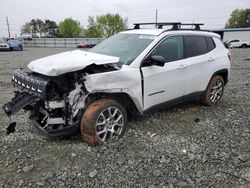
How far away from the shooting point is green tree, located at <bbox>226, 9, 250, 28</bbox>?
9044 cm

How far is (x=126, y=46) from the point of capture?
5406 millimetres

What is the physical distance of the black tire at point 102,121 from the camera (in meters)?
4.21

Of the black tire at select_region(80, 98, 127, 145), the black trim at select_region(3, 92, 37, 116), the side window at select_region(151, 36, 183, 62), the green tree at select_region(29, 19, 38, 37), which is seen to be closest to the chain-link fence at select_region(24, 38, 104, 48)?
the green tree at select_region(29, 19, 38, 37)

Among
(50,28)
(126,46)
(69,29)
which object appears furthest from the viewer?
(50,28)

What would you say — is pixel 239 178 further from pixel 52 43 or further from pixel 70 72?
pixel 52 43

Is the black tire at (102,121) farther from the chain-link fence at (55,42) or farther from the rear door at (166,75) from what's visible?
the chain-link fence at (55,42)

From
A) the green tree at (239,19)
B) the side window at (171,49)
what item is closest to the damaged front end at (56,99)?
the side window at (171,49)

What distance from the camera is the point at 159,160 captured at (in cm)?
402

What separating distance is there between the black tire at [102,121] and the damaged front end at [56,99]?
0.51 feet

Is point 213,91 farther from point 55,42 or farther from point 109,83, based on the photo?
point 55,42

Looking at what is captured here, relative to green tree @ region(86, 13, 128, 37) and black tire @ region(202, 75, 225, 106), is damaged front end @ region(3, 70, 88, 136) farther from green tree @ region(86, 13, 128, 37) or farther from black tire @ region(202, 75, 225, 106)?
green tree @ region(86, 13, 128, 37)

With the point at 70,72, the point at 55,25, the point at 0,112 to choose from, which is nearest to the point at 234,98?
the point at 70,72

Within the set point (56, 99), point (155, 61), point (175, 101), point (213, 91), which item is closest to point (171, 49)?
point (155, 61)

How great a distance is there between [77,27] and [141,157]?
4116 inches
